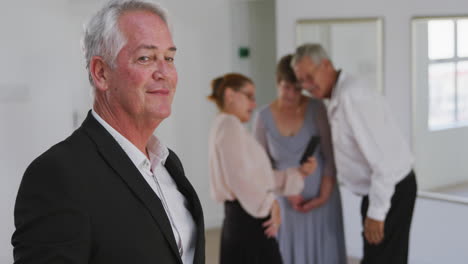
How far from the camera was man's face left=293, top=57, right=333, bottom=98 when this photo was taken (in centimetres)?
380

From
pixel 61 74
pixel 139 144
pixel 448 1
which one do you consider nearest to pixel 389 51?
pixel 448 1

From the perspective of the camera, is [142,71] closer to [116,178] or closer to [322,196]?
[116,178]

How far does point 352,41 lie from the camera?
17.1ft

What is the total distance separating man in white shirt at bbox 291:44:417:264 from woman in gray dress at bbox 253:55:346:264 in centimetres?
25

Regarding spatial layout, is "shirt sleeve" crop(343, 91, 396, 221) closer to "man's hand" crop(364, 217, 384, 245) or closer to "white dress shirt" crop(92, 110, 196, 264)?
"man's hand" crop(364, 217, 384, 245)

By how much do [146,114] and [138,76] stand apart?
9cm

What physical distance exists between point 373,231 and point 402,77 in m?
1.78

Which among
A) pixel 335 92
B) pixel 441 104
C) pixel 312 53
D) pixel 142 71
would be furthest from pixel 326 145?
pixel 142 71

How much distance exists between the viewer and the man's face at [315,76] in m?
3.80

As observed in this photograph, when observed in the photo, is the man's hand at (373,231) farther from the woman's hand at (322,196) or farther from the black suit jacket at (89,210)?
the black suit jacket at (89,210)

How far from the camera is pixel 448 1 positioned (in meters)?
4.57

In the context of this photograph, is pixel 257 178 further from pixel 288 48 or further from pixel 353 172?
pixel 288 48

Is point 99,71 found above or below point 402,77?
above

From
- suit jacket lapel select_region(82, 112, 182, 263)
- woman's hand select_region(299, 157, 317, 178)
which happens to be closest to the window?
woman's hand select_region(299, 157, 317, 178)
